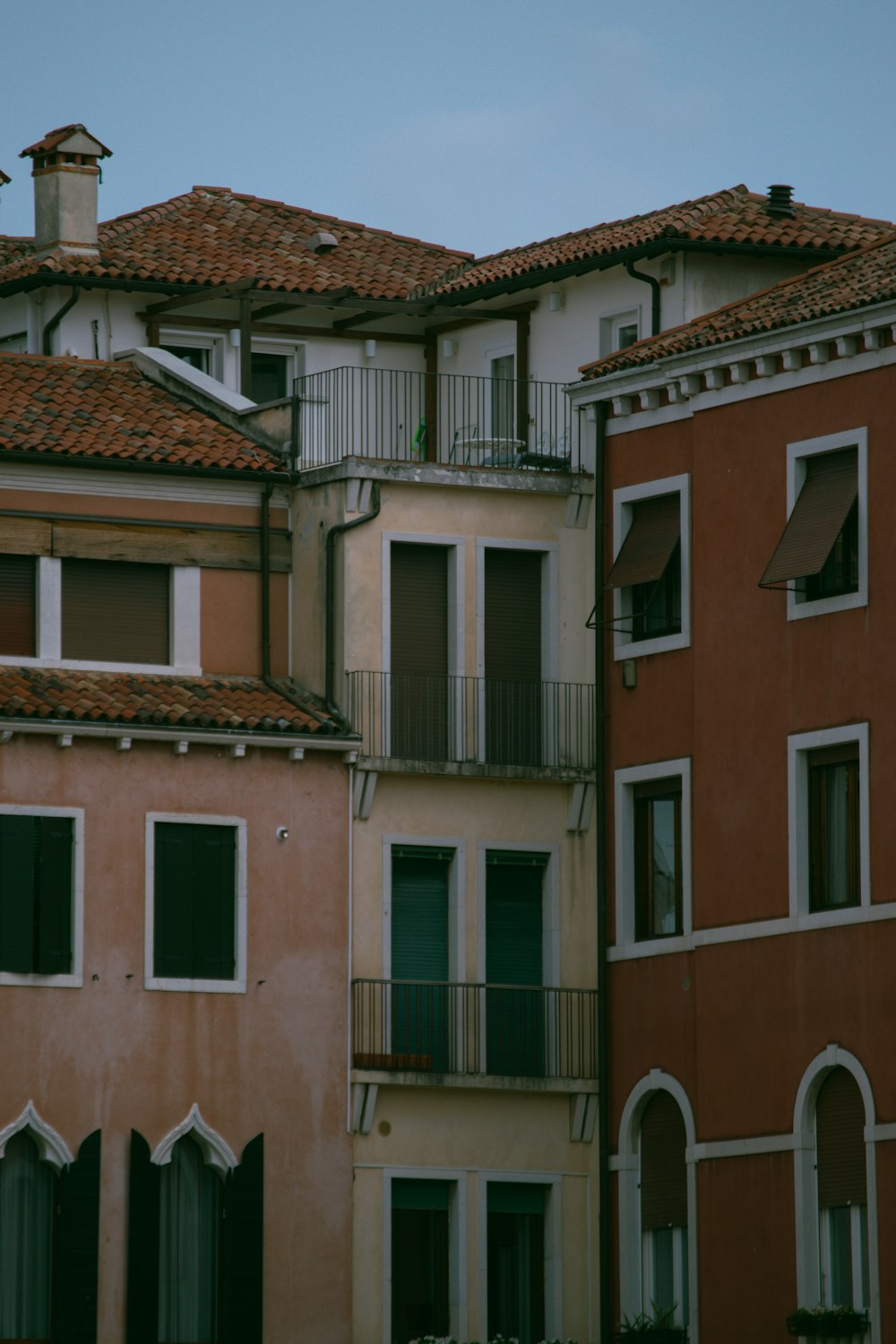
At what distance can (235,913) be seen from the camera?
140ft

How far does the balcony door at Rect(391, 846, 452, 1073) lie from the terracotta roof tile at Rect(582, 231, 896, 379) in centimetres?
630

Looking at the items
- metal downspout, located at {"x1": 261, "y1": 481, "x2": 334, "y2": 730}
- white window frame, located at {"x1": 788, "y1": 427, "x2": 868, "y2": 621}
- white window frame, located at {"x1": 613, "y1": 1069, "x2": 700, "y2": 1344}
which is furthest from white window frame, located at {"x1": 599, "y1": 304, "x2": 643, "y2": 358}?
white window frame, located at {"x1": 613, "y1": 1069, "x2": 700, "y2": 1344}

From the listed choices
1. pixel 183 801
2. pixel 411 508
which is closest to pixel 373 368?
pixel 411 508

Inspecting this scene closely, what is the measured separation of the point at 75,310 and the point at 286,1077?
1243cm

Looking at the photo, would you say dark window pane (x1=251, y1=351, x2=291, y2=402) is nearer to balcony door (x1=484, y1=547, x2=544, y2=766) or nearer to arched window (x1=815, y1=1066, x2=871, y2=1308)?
balcony door (x1=484, y1=547, x2=544, y2=766)

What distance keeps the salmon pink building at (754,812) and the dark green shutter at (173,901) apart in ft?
17.4

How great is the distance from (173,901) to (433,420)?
33.3ft

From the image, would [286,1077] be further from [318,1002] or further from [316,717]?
[316,717]

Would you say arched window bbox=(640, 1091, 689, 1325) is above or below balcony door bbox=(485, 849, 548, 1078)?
below

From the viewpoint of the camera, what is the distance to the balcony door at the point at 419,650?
44.4 m

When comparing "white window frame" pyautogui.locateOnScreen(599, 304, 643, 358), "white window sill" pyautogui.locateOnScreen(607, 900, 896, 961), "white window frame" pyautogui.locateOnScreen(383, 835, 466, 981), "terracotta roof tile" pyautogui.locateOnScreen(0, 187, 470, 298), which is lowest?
"white window sill" pyautogui.locateOnScreen(607, 900, 896, 961)

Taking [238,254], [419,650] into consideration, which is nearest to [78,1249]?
[419,650]

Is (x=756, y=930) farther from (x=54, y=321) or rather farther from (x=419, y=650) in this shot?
(x=54, y=321)

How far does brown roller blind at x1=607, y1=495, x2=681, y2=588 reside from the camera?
43844 mm
